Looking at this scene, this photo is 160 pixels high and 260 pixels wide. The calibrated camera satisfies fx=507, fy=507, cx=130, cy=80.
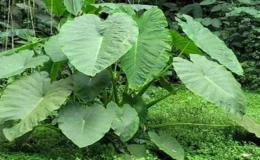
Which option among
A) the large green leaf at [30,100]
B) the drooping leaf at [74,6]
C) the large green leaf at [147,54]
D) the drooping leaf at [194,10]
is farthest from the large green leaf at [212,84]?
the drooping leaf at [194,10]

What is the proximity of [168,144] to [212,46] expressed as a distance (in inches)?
27.6

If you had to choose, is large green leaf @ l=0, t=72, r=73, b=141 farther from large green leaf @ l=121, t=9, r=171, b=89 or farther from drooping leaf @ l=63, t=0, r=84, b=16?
drooping leaf @ l=63, t=0, r=84, b=16

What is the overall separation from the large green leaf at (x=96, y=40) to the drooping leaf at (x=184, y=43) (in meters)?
0.38

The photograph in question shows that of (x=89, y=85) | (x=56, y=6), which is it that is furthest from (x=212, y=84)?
(x=56, y=6)

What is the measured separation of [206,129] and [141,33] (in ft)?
2.55

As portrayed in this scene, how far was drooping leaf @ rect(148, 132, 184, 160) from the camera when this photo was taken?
2.74 metres

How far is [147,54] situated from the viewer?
2779 millimetres

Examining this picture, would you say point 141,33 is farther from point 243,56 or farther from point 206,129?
point 243,56

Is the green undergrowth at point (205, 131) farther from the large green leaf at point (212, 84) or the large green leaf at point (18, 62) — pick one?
the large green leaf at point (18, 62)

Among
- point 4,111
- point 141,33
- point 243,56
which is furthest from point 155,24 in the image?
point 243,56

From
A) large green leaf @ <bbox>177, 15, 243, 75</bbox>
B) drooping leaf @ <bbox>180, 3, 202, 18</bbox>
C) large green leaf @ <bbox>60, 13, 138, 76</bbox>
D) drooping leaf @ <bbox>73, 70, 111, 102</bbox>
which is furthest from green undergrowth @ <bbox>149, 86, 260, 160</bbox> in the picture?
drooping leaf @ <bbox>180, 3, 202, 18</bbox>

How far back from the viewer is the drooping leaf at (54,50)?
2.80 m

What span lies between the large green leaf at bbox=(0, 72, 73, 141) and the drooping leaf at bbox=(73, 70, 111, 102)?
0.15ft

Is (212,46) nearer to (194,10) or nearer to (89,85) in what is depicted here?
(89,85)
